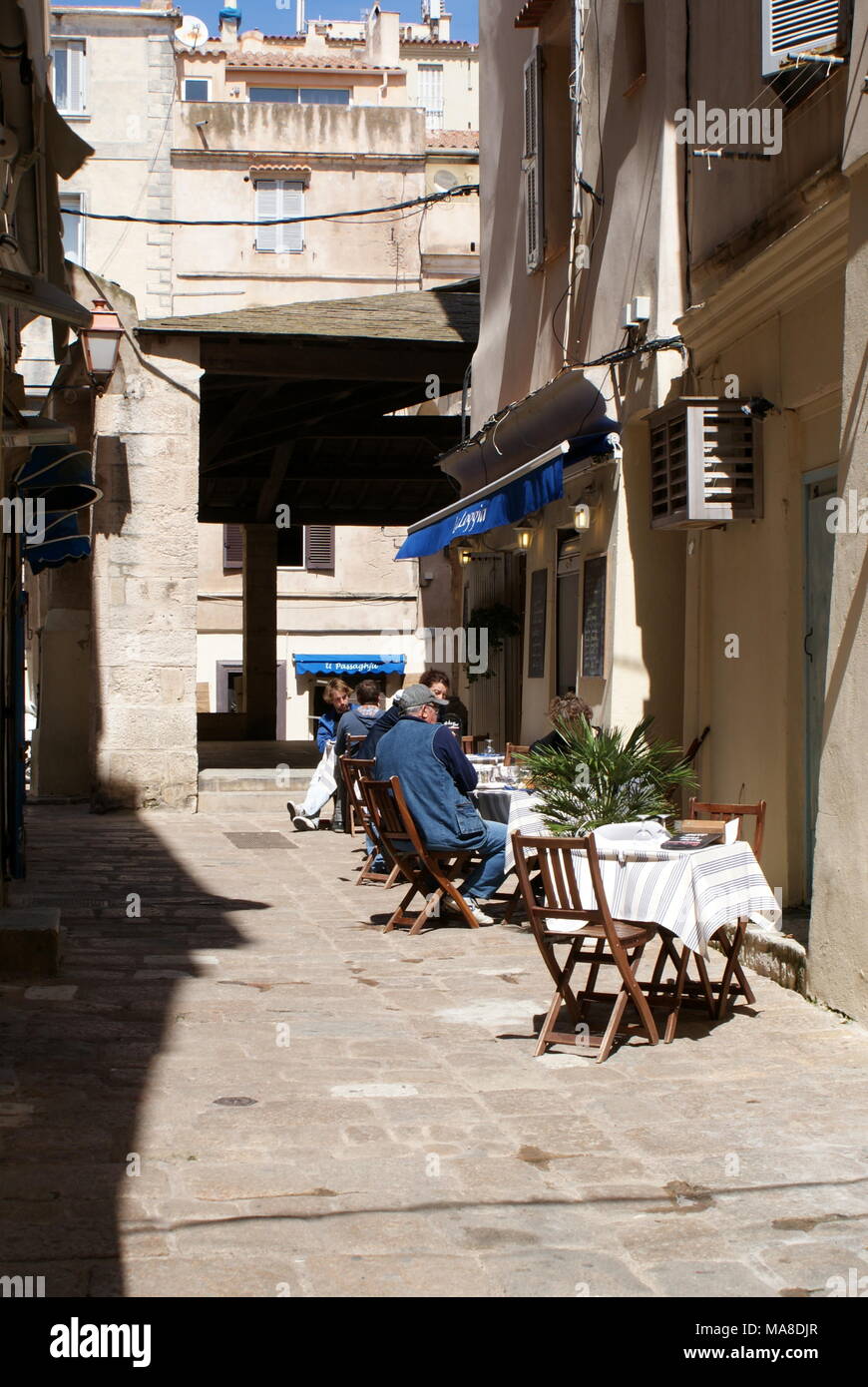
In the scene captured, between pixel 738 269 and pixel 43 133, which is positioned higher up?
pixel 43 133

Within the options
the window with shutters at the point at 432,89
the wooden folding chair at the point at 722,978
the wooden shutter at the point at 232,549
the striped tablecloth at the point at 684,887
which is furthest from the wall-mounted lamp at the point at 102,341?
the window with shutters at the point at 432,89

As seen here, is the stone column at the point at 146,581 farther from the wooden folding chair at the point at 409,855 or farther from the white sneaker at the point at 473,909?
the wooden folding chair at the point at 409,855

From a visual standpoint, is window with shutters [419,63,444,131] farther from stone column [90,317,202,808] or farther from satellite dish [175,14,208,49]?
stone column [90,317,202,808]

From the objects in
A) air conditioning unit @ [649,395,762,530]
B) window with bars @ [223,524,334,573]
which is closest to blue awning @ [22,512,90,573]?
air conditioning unit @ [649,395,762,530]

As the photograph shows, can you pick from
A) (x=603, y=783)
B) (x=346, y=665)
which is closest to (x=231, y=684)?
(x=346, y=665)

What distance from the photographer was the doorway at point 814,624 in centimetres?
754

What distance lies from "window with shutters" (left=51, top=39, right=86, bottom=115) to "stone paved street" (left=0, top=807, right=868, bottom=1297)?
3238cm

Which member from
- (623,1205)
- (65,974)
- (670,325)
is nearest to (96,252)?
(670,325)

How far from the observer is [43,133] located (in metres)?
8.09

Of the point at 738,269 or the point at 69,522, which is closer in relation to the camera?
the point at 738,269

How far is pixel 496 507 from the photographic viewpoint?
37.5 ft

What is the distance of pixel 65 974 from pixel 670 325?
5133 mm

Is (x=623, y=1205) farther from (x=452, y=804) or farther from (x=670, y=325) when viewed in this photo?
(x=670, y=325)

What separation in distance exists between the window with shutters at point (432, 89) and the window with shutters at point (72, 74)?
2226 cm
